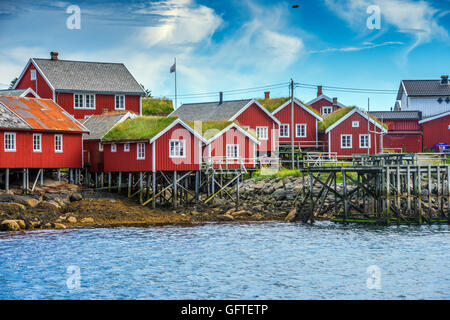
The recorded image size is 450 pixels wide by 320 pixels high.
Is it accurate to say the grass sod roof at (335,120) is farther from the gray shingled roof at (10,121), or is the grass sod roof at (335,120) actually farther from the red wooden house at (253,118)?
the gray shingled roof at (10,121)

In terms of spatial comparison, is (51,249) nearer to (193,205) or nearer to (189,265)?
(189,265)

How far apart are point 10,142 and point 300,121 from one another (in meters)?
27.9

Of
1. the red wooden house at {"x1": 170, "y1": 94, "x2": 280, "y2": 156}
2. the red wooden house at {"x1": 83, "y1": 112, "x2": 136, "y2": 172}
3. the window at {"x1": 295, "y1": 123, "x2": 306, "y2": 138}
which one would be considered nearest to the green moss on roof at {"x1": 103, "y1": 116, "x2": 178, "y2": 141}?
the red wooden house at {"x1": 83, "y1": 112, "x2": 136, "y2": 172}

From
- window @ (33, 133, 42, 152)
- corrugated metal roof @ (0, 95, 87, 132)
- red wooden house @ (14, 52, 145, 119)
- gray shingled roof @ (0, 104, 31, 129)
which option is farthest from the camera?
red wooden house @ (14, 52, 145, 119)

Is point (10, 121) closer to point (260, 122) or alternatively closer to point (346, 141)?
point (260, 122)

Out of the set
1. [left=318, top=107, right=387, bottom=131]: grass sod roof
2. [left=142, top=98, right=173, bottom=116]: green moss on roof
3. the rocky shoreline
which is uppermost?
[left=142, top=98, right=173, bottom=116]: green moss on roof

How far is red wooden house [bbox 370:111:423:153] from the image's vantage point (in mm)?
69875

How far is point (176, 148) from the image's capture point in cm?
5047

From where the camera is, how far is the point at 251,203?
51.4 m

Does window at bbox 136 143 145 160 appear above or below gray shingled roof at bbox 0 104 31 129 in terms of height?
below

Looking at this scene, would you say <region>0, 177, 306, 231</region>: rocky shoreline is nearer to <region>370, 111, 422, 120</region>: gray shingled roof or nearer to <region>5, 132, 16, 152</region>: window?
<region>5, 132, 16, 152</region>: window

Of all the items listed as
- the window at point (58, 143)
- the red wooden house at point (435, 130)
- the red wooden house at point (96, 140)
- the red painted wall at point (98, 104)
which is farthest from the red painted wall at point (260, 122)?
the window at point (58, 143)

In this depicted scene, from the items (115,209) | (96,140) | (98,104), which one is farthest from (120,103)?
(115,209)

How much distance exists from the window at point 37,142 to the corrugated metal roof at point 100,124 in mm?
5064
